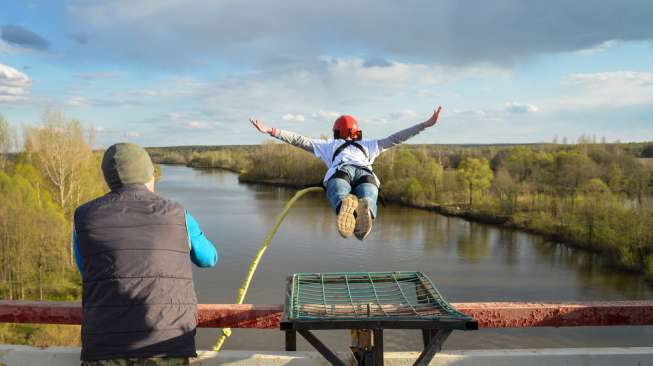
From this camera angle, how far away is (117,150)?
77.5 inches

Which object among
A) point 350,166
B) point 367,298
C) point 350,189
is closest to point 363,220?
point 350,189

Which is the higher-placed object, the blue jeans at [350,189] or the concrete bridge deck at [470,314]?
the blue jeans at [350,189]

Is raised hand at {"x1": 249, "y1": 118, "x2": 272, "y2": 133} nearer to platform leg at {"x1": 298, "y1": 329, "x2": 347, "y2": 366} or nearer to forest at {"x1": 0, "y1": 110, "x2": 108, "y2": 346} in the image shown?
platform leg at {"x1": 298, "y1": 329, "x2": 347, "y2": 366}

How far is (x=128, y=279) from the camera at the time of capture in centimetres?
183

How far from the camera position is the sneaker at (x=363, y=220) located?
12.9 feet

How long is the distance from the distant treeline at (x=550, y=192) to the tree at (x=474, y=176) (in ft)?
0.32

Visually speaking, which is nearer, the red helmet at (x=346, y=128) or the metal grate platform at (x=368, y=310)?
the metal grate platform at (x=368, y=310)

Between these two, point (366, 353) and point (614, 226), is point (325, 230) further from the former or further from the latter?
point (366, 353)

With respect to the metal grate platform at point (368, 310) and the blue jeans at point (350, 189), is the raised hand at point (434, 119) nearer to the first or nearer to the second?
the blue jeans at point (350, 189)

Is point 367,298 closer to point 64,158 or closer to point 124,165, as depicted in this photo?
point 124,165

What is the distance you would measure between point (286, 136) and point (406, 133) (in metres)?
1.06

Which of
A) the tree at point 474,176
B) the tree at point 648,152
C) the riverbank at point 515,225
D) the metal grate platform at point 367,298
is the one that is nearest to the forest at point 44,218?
the riverbank at point 515,225

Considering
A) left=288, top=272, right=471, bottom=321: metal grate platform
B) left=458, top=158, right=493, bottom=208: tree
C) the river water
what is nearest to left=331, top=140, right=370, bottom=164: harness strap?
left=288, top=272, right=471, bottom=321: metal grate platform

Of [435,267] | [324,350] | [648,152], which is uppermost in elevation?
[648,152]
